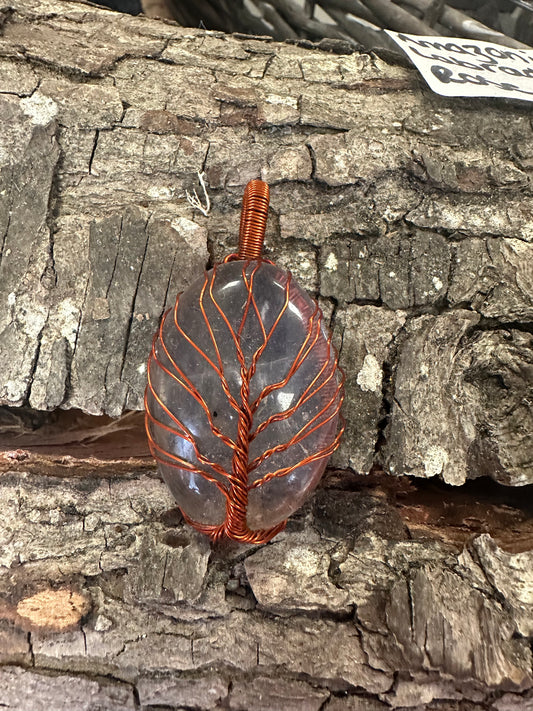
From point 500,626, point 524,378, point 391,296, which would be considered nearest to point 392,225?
point 391,296

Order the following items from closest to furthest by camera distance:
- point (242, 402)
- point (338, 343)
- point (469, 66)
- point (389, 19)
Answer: point (242, 402) → point (338, 343) → point (469, 66) → point (389, 19)

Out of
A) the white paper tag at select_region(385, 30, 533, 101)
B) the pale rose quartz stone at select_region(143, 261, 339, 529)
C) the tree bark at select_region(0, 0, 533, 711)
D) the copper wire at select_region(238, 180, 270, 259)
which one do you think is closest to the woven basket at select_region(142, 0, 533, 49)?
the white paper tag at select_region(385, 30, 533, 101)

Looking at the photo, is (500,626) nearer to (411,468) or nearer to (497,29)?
(411,468)

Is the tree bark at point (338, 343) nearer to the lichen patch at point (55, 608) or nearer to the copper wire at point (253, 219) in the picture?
the lichen patch at point (55, 608)

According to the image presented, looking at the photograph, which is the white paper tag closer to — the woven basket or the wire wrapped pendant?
the woven basket

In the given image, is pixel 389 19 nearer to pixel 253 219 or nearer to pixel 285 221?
pixel 285 221

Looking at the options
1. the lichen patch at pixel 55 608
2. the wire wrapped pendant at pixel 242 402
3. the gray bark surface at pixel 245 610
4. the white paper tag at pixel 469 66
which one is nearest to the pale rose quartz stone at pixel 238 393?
the wire wrapped pendant at pixel 242 402

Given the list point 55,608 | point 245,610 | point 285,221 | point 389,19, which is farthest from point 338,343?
point 389,19
